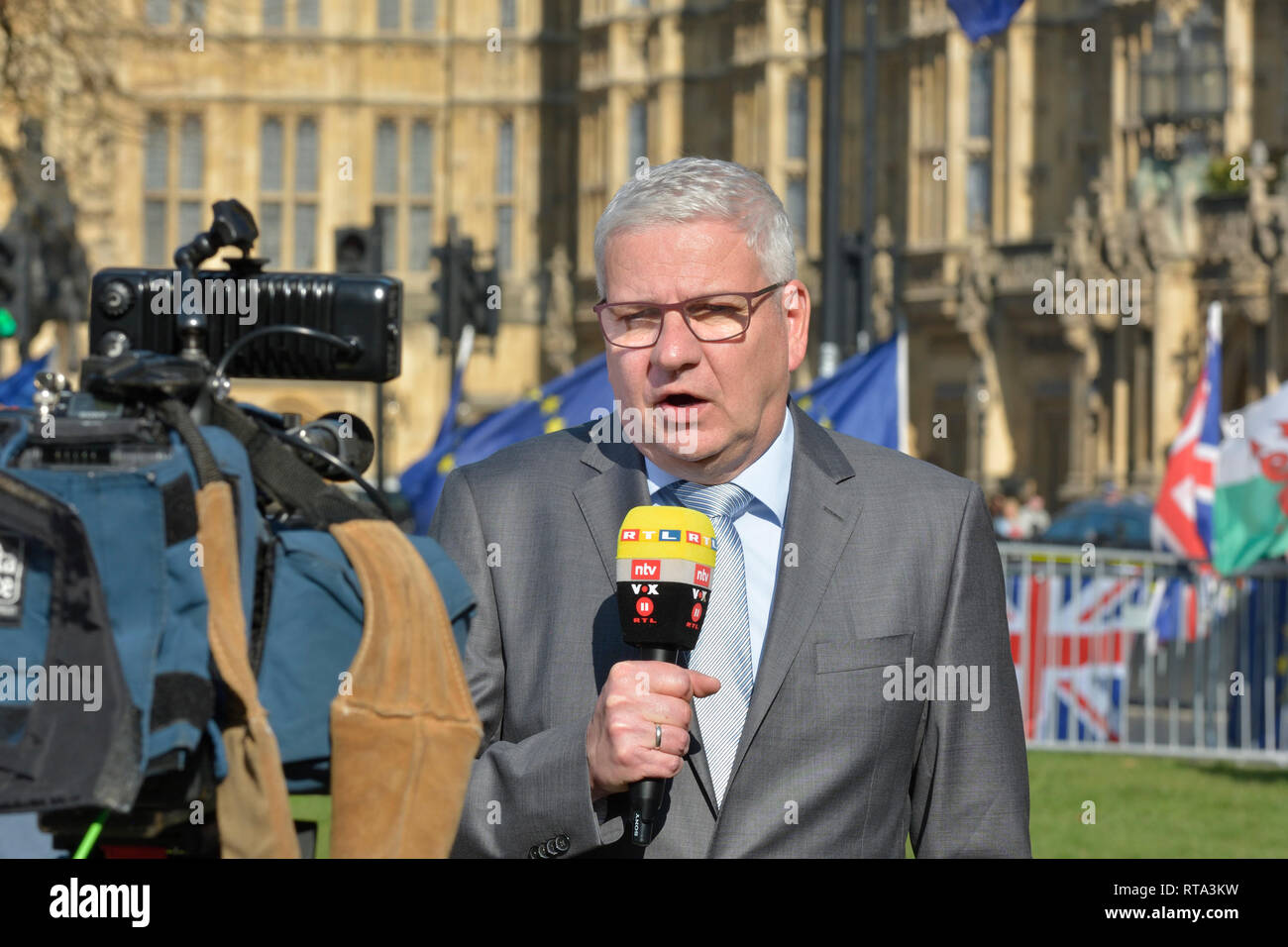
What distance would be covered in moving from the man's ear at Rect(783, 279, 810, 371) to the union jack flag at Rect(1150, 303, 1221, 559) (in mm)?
11222

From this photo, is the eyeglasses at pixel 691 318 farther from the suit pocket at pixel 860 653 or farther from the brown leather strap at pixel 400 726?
the brown leather strap at pixel 400 726

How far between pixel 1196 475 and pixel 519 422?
16.3 ft

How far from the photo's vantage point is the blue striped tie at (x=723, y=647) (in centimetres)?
283

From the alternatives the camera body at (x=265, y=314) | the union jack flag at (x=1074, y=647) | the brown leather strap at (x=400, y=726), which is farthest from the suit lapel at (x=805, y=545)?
the union jack flag at (x=1074, y=647)

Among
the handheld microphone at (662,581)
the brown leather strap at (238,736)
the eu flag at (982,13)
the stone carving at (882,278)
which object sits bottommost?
the brown leather strap at (238,736)

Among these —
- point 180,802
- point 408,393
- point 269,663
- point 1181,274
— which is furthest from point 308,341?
point 408,393

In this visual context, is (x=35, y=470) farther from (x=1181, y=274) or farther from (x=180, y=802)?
(x=1181, y=274)

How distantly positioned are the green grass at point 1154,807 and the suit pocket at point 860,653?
5365 millimetres

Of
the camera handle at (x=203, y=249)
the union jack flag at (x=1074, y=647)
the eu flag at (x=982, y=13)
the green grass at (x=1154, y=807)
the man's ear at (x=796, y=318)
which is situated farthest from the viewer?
the union jack flag at (x=1074, y=647)

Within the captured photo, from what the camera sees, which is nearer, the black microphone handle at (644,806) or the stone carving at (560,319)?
the black microphone handle at (644,806)

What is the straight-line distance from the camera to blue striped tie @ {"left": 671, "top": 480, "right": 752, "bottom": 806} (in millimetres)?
2828

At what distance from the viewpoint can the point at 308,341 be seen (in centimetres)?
393

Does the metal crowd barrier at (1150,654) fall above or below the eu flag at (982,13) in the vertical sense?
below

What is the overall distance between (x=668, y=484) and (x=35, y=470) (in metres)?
0.95
